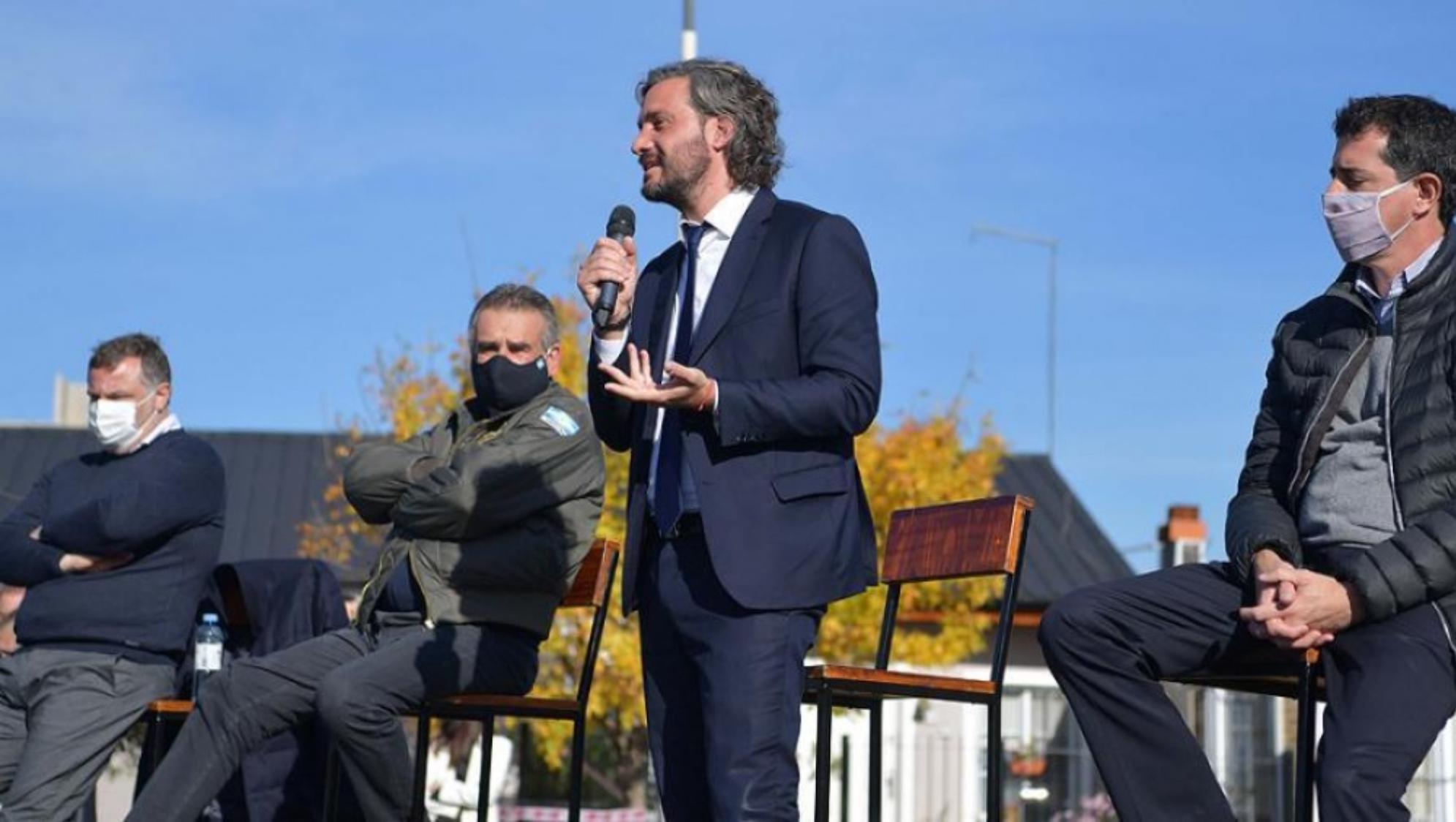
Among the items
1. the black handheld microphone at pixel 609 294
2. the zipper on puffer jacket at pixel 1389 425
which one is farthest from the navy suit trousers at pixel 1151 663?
the black handheld microphone at pixel 609 294

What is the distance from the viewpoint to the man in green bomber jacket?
20.2 ft

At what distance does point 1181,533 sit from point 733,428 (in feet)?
76.7

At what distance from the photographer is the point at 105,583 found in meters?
7.10

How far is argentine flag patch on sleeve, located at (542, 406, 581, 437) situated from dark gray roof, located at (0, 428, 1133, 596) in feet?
65.9

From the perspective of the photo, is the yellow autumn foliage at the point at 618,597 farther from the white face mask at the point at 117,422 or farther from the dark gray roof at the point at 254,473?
the white face mask at the point at 117,422

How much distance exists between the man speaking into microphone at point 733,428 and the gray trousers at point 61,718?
112 inches

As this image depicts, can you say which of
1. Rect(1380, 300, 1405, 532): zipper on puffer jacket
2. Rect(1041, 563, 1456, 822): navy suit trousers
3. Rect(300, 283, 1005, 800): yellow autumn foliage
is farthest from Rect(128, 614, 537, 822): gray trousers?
Rect(300, 283, 1005, 800): yellow autumn foliage

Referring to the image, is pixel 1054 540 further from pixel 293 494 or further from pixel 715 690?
pixel 715 690

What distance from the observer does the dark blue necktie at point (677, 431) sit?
15.1 feet

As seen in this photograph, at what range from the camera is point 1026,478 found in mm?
30781

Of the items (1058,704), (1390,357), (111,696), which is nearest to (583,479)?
(111,696)

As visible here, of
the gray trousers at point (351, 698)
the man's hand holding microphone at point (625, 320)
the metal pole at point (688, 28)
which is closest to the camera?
the man's hand holding microphone at point (625, 320)

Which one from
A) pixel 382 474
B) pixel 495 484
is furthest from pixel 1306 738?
pixel 382 474

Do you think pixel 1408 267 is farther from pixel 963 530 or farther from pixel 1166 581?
pixel 963 530
